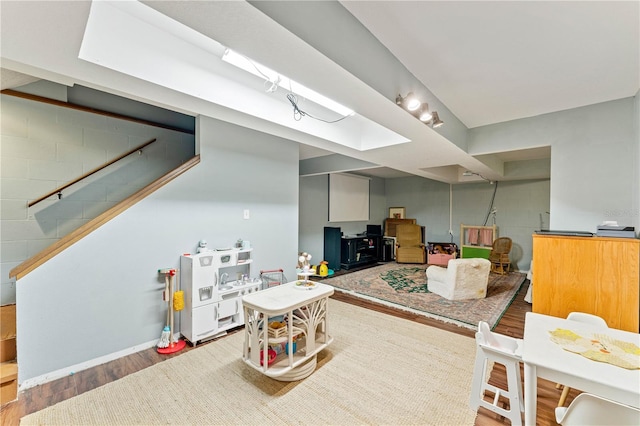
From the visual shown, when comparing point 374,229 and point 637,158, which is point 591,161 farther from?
point 374,229

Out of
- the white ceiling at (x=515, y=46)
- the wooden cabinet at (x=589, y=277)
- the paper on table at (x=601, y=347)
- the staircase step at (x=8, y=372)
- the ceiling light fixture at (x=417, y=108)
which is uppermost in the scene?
the white ceiling at (x=515, y=46)

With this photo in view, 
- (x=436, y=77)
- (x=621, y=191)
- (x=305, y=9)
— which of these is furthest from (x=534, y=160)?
(x=305, y=9)

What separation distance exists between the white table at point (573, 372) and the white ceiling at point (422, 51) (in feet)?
5.71

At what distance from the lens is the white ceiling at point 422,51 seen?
43.1 inches

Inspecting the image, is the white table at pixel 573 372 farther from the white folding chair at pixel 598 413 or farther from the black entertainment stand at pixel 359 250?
the black entertainment stand at pixel 359 250

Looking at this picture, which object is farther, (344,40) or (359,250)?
(359,250)

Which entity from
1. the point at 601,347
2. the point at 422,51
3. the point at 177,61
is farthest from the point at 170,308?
the point at 601,347

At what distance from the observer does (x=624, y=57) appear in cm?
171

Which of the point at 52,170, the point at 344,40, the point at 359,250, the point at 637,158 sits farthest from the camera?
the point at 359,250

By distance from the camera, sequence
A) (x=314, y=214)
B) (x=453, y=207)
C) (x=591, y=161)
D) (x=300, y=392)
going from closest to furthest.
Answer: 1. (x=300, y=392)
2. (x=591, y=161)
3. (x=314, y=214)
4. (x=453, y=207)

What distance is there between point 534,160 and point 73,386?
7717mm

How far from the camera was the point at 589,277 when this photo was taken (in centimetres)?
206

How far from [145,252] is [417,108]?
2.91 metres

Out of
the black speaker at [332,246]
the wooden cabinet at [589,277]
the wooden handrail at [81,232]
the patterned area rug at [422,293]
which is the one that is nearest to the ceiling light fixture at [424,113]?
the wooden cabinet at [589,277]
